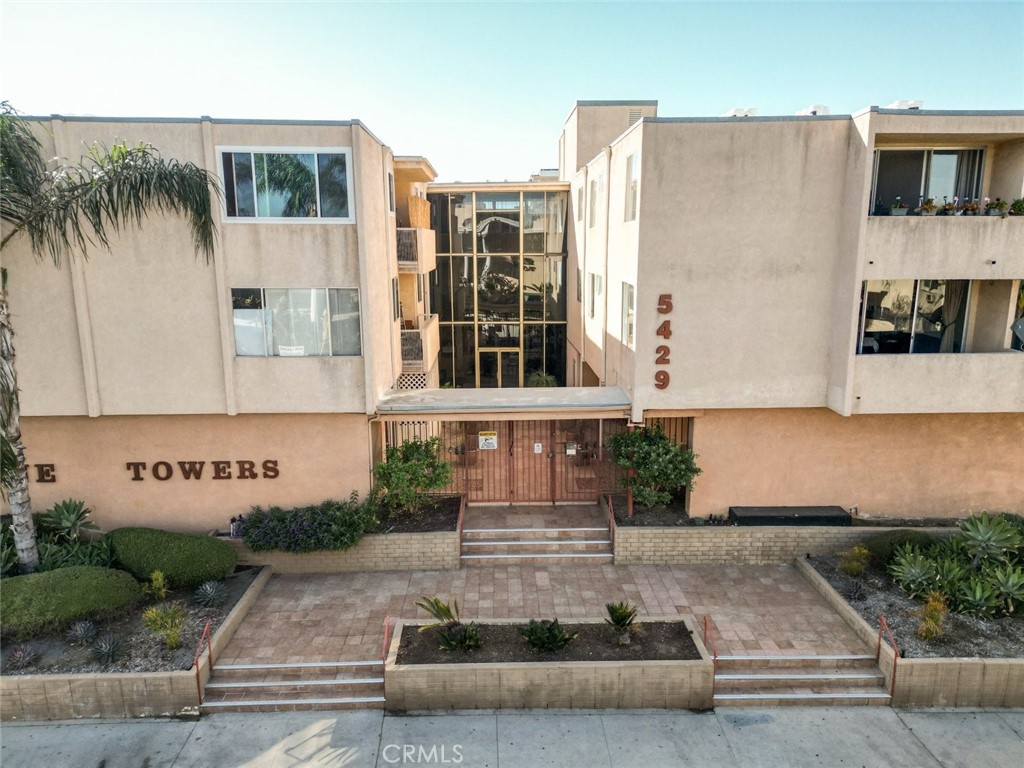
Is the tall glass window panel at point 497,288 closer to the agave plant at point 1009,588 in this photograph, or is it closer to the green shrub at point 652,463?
the green shrub at point 652,463

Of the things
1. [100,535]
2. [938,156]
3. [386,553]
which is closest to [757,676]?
[386,553]

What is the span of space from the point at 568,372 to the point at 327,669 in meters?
18.6

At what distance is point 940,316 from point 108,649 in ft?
60.4

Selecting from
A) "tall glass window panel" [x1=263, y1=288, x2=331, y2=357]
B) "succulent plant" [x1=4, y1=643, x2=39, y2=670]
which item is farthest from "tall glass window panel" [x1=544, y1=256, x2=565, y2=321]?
"succulent plant" [x1=4, y1=643, x2=39, y2=670]

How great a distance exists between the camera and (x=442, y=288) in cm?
2877

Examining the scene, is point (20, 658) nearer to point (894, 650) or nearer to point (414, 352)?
point (414, 352)

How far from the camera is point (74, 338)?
14.3 metres

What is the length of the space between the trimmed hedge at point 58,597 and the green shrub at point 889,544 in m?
15.9

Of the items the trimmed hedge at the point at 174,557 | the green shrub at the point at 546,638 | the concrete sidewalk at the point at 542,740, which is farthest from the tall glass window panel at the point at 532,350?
the concrete sidewalk at the point at 542,740

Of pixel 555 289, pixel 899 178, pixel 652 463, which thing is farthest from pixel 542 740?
pixel 555 289

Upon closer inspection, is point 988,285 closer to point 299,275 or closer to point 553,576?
point 553,576

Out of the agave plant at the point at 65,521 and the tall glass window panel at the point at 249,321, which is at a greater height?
the tall glass window panel at the point at 249,321

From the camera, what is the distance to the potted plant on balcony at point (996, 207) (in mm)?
14117

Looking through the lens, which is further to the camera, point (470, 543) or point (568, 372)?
point (568, 372)
